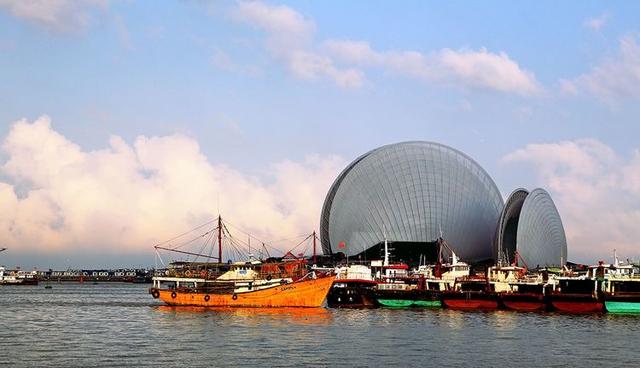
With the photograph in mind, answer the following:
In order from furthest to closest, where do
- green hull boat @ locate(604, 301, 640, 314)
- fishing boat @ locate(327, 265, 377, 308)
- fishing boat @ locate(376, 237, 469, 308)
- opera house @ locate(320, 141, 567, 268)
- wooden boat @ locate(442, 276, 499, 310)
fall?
opera house @ locate(320, 141, 567, 268)
fishing boat @ locate(327, 265, 377, 308)
fishing boat @ locate(376, 237, 469, 308)
wooden boat @ locate(442, 276, 499, 310)
green hull boat @ locate(604, 301, 640, 314)

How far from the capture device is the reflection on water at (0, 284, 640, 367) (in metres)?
44.2

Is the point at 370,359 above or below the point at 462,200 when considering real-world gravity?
below

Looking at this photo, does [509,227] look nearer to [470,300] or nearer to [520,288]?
[520,288]

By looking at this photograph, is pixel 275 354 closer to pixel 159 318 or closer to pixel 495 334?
pixel 495 334

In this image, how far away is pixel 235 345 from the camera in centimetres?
4969

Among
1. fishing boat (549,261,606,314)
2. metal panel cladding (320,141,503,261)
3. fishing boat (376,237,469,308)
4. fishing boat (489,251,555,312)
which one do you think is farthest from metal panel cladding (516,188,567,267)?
fishing boat (549,261,606,314)

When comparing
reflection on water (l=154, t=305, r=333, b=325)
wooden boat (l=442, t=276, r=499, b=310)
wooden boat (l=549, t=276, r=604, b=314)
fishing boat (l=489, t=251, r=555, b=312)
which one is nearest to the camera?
reflection on water (l=154, t=305, r=333, b=325)

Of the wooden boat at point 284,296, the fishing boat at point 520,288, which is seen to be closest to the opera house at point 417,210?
the fishing boat at point 520,288

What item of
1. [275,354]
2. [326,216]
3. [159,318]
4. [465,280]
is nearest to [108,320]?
[159,318]

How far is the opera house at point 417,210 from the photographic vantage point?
491ft

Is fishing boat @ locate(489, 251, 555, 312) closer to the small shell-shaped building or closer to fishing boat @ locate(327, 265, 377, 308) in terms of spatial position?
fishing boat @ locate(327, 265, 377, 308)

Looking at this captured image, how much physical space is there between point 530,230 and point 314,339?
95.5 metres

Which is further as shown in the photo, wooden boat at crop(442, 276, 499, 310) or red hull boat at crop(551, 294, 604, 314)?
wooden boat at crop(442, 276, 499, 310)

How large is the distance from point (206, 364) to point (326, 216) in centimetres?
11662
